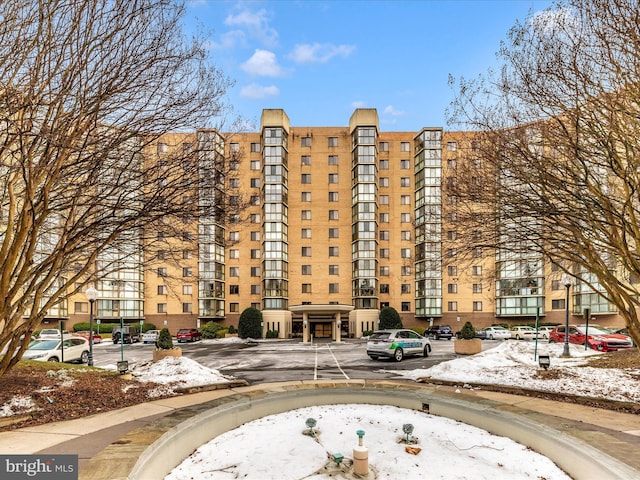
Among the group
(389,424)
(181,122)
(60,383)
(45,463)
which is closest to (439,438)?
(389,424)

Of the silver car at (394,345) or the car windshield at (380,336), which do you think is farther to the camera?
the car windshield at (380,336)

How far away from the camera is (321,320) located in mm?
50281

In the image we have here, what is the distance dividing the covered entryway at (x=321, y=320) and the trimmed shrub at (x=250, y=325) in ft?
14.0

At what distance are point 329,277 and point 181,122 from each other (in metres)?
44.7

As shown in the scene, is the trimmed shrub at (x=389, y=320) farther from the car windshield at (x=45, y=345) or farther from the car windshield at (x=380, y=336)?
the car windshield at (x=45, y=345)

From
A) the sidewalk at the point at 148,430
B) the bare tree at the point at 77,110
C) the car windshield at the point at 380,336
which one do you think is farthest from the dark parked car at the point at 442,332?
the bare tree at the point at 77,110

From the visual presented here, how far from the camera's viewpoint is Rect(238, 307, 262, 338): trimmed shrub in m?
45.8

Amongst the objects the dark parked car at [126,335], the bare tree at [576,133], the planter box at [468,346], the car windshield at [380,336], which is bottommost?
the dark parked car at [126,335]

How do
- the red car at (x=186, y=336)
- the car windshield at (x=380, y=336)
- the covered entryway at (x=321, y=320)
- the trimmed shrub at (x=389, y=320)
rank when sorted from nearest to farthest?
1. the car windshield at (x=380, y=336)
2. the covered entryway at (x=321, y=320)
3. the red car at (x=186, y=336)
4. the trimmed shrub at (x=389, y=320)

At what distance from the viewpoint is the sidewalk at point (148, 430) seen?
18.2 feet

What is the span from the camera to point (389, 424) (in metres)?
8.31

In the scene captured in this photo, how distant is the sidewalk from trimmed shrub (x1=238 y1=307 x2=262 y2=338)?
119ft

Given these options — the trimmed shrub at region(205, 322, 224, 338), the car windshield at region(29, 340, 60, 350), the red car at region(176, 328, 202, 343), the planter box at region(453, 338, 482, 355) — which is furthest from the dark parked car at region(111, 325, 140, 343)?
the planter box at region(453, 338, 482, 355)

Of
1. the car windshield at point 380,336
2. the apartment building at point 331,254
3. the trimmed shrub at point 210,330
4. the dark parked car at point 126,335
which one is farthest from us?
the apartment building at point 331,254
